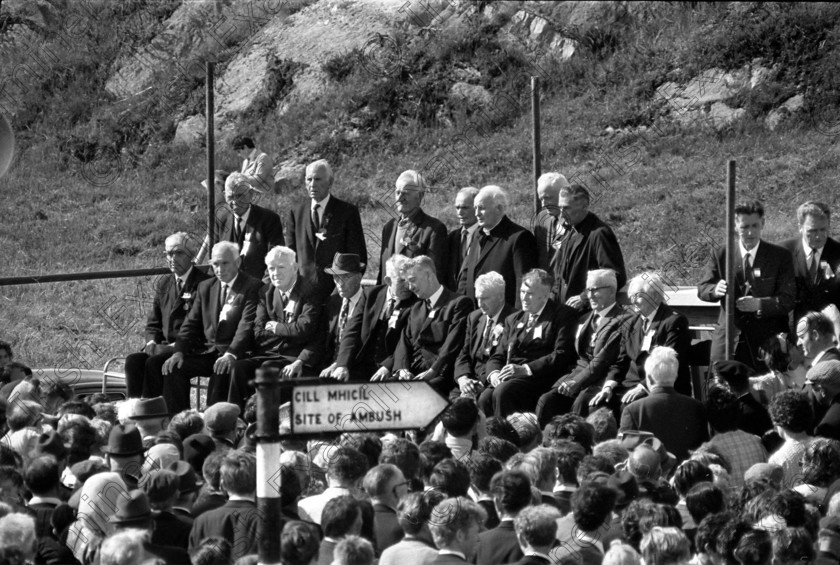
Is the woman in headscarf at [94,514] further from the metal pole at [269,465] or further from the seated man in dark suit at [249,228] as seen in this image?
the seated man in dark suit at [249,228]

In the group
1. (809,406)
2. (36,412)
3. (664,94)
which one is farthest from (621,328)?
(664,94)

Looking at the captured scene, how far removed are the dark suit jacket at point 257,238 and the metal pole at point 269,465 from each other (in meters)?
7.62

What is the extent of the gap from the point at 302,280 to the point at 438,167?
1107 cm

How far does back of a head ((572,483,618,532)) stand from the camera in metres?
5.71

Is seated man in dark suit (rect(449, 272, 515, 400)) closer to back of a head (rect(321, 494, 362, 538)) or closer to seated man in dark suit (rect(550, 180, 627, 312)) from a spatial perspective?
seated man in dark suit (rect(550, 180, 627, 312))

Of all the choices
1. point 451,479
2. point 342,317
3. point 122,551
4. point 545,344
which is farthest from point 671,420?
point 122,551

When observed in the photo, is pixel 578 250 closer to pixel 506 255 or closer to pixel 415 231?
pixel 506 255

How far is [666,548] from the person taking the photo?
202 inches

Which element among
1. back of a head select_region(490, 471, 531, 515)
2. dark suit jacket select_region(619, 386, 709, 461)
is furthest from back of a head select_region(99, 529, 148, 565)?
dark suit jacket select_region(619, 386, 709, 461)

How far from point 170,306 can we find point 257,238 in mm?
926

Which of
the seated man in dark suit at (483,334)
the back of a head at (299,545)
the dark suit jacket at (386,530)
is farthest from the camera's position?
the seated man in dark suit at (483,334)

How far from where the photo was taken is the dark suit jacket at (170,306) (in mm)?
11570

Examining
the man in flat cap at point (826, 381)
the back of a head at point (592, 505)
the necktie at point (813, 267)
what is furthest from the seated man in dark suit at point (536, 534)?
the necktie at point (813, 267)

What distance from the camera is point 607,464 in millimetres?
6355
